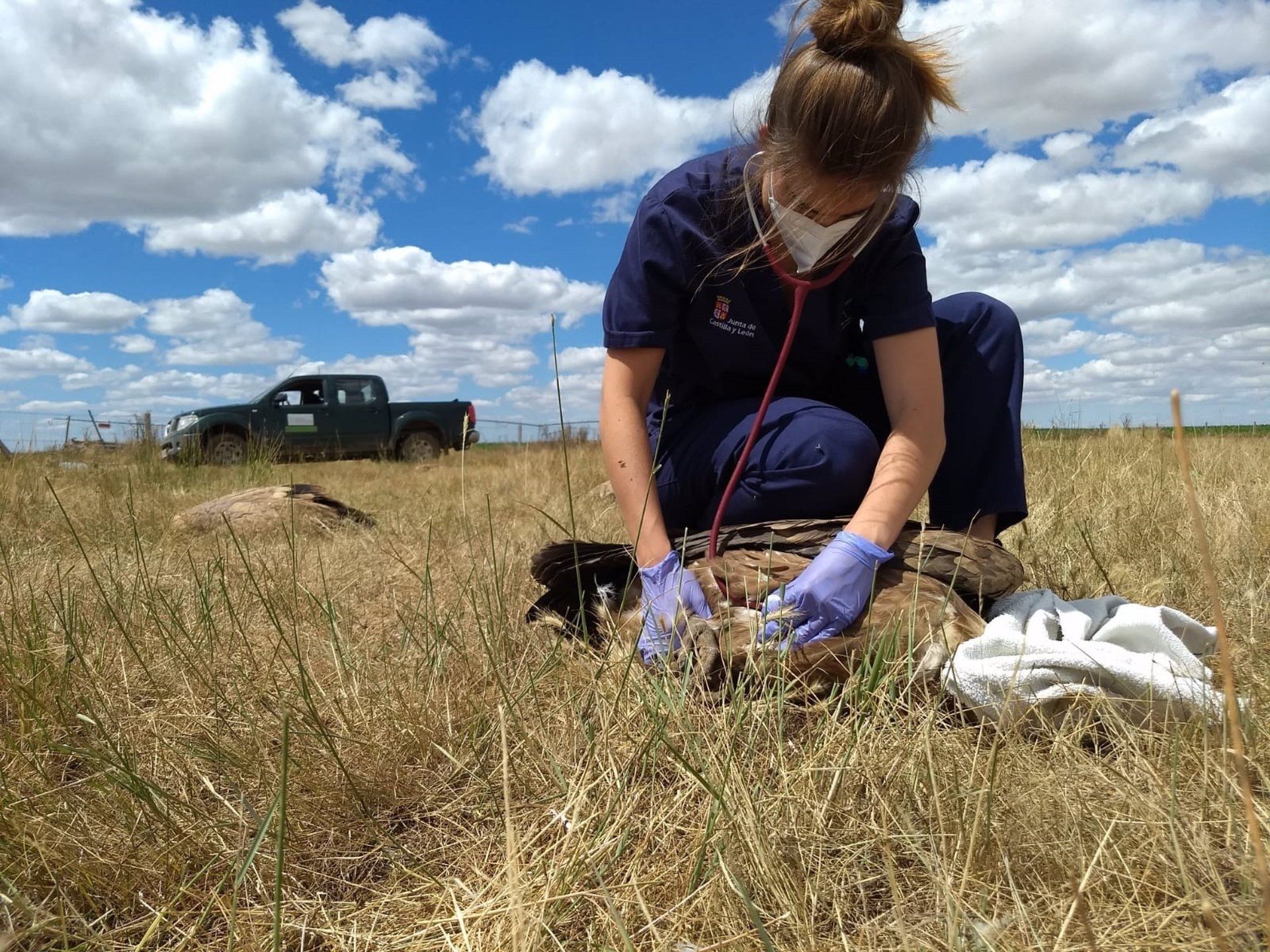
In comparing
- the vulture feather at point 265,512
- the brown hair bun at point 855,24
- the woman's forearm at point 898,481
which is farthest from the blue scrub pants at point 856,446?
the vulture feather at point 265,512

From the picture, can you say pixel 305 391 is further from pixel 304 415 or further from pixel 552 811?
pixel 552 811

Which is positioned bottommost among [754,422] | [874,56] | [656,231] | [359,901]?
[359,901]

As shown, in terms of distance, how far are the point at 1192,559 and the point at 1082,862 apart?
174cm

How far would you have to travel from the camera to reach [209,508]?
4332mm

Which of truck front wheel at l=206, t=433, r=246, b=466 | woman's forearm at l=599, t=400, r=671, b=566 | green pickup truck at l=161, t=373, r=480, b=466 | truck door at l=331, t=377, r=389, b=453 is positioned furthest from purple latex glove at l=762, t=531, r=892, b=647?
truck door at l=331, t=377, r=389, b=453

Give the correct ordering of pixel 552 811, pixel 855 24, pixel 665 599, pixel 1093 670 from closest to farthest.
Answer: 1. pixel 552 811
2. pixel 1093 670
3. pixel 855 24
4. pixel 665 599

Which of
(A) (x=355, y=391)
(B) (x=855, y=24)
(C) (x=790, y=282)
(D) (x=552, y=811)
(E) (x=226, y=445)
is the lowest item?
(D) (x=552, y=811)

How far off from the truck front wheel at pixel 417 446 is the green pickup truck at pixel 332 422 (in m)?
0.01

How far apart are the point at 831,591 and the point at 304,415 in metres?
13.8

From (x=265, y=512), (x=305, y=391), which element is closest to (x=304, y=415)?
(x=305, y=391)

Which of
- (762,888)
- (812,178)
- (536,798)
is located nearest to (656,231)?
(812,178)

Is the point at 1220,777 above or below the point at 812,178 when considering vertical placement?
below

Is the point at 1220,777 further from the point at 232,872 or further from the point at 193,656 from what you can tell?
the point at 193,656

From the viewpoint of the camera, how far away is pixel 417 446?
1522 cm
